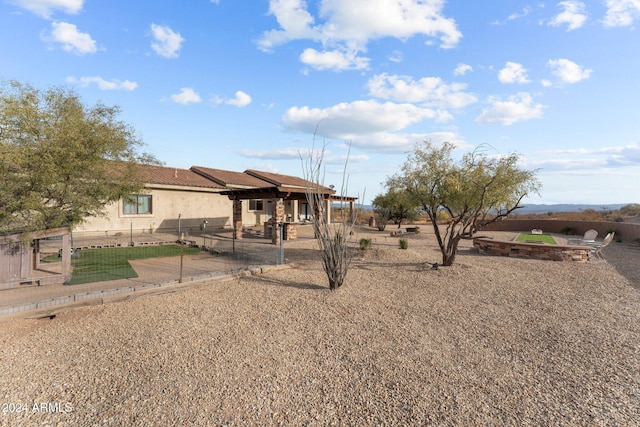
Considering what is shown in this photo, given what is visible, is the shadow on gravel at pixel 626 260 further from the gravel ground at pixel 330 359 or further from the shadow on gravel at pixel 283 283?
the shadow on gravel at pixel 283 283

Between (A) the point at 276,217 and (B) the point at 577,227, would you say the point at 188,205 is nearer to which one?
(A) the point at 276,217

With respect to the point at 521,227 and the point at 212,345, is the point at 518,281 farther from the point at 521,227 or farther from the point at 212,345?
the point at 521,227

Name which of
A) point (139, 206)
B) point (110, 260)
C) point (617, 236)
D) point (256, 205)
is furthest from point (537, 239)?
point (139, 206)

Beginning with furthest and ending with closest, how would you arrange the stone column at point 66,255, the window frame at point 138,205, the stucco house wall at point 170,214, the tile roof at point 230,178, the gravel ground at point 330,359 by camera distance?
the tile roof at point 230,178 < the window frame at point 138,205 < the stucco house wall at point 170,214 < the stone column at point 66,255 < the gravel ground at point 330,359

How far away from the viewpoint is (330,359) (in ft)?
14.6

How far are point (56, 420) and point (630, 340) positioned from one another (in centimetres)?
793

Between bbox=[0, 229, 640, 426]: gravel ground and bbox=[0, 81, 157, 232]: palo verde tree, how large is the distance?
2.76 m

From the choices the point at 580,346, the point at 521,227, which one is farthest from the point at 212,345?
the point at 521,227

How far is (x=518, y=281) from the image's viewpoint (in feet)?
29.1

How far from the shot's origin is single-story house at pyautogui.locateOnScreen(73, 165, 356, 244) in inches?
629

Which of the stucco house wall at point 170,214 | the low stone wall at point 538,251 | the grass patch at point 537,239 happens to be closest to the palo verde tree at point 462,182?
the low stone wall at point 538,251

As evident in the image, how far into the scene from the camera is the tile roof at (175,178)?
1839 centimetres

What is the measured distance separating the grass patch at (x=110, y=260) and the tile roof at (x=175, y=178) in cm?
568

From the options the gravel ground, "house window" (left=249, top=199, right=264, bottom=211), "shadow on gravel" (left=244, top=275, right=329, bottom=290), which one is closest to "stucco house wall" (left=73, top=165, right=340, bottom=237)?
"house window" (left=249, top=199, right=264, bottom=211)
